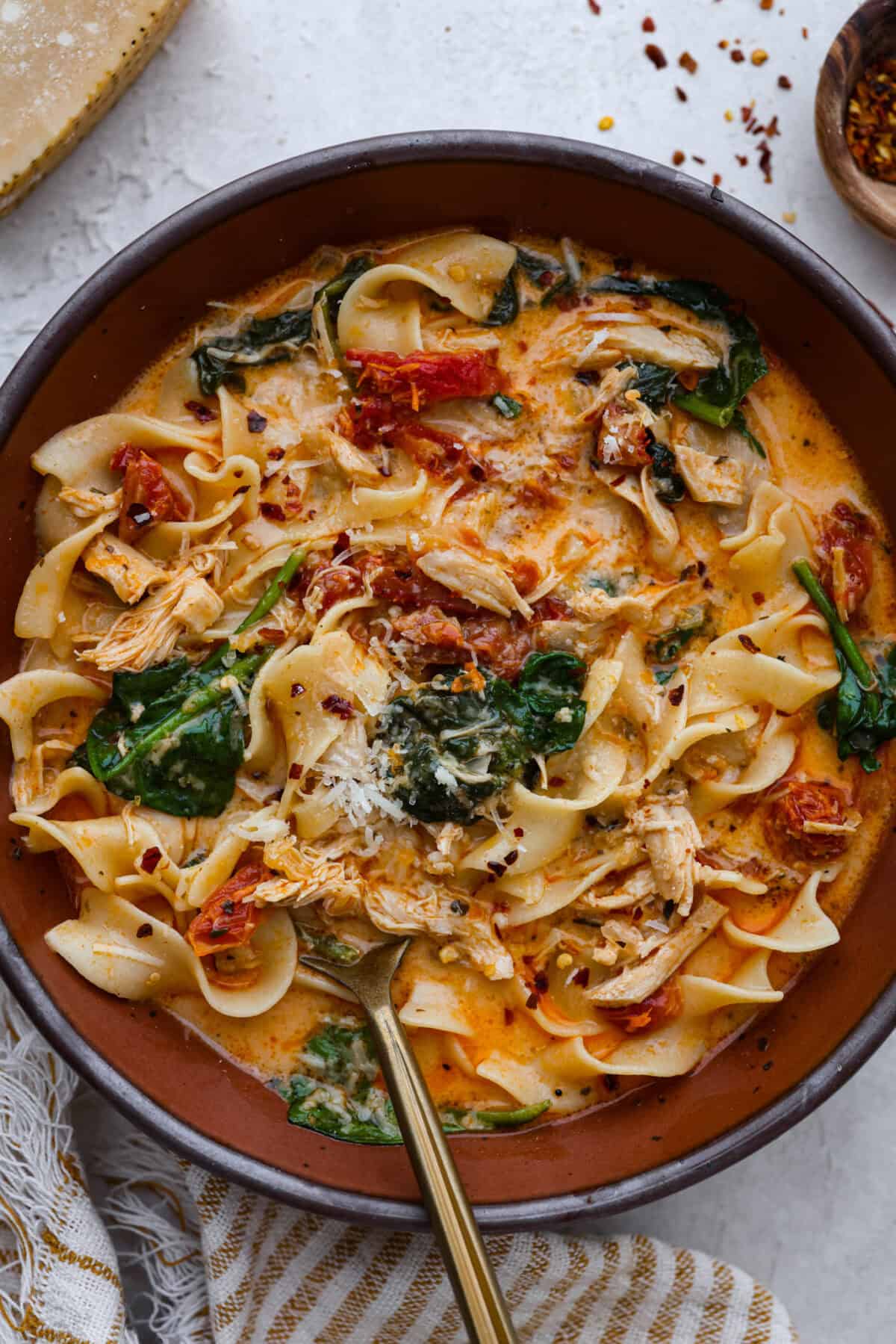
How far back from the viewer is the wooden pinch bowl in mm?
5379

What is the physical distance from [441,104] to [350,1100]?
184 inches

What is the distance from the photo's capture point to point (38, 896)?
5152mm

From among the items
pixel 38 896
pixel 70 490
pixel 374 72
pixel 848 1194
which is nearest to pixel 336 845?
pixel 38 896

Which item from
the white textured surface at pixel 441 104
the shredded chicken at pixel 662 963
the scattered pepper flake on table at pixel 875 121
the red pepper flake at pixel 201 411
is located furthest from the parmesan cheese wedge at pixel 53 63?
the shredded chicken at pixel 662 963

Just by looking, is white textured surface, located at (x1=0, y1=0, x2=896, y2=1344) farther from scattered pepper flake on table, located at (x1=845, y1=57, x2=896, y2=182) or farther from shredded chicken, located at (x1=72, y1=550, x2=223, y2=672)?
shredded chicken, located at (x1=72, y1=550, x2=223, y2=672)

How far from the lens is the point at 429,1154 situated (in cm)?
454

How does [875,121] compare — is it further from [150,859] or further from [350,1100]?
[350,1100]

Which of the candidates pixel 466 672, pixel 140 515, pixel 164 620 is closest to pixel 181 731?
pixel 164 620

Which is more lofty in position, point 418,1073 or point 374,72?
point 374,72

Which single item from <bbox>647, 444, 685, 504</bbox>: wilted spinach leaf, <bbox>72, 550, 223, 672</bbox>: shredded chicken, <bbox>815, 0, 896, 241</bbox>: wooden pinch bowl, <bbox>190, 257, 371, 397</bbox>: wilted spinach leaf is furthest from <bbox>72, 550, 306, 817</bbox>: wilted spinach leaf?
<bbox>815, 0, 896, 241</bbox>: wooden pinch bowl

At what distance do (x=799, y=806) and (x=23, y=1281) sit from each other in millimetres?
4092

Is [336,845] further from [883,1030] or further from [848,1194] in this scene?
[848,1194]

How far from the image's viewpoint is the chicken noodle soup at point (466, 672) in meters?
5.08

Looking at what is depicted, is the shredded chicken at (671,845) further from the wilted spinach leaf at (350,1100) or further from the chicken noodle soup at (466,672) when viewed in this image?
the wilted spinach leaf at (350,1100)
